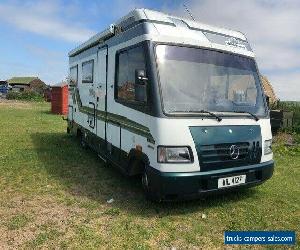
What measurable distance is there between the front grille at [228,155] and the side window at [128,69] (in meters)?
1.67

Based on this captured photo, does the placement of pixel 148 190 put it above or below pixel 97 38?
below

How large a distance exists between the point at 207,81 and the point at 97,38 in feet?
12.7

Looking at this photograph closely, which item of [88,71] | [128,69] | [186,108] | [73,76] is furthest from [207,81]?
[73,76]

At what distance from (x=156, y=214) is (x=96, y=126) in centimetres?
376

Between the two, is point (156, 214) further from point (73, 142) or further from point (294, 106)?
point (294, 106)

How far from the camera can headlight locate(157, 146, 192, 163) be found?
5.53 meters

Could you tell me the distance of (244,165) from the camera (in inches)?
239

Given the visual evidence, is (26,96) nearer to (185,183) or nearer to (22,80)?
(22,80)

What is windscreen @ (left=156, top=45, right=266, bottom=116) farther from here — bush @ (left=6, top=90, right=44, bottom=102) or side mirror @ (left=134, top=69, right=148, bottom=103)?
bush @ (left=6, top=90, right=44, bottom=102)

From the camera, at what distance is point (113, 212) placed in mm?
5941

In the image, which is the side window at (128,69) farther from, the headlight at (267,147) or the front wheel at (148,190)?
the headlight at (267,147)

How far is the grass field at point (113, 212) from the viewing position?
502 centimetres

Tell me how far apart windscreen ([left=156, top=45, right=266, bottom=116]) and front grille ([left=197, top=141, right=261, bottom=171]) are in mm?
627

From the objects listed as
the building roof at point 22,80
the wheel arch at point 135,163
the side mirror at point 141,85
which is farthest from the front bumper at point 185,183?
the building roof at point 22,80
